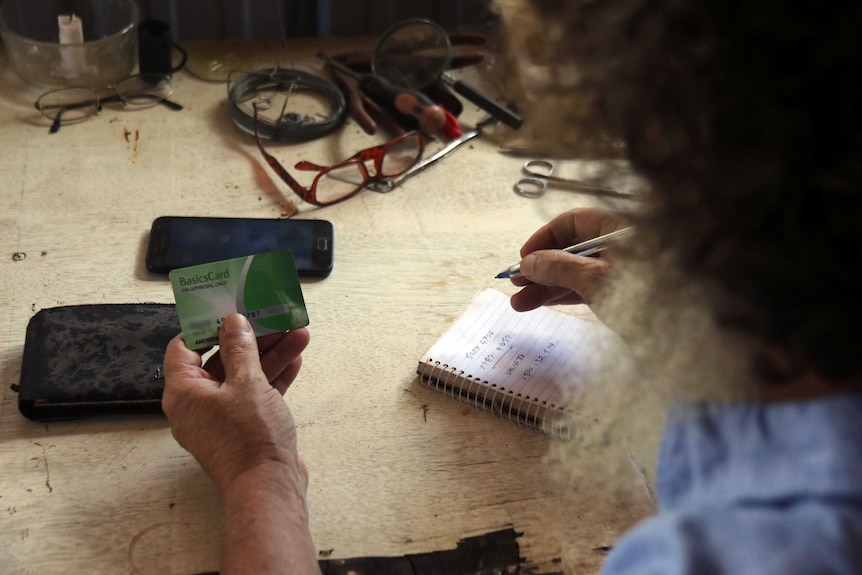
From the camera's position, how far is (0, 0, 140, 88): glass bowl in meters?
1.34

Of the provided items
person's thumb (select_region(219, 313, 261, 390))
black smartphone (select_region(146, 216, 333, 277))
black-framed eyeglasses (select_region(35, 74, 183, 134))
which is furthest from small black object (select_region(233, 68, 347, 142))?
person's thumb (select_region(219, 313, 261, 390))

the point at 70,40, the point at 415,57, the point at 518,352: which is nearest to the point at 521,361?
the point at 518,352

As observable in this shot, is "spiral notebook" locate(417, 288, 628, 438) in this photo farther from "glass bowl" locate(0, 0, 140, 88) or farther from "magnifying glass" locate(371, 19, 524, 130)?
"glass bowl" locate(0, 0, 140, 88)

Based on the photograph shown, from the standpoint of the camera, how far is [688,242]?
48 centimetres

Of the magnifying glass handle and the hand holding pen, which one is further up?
the hand holding pen

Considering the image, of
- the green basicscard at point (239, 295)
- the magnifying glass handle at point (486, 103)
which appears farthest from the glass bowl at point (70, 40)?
the green basicscard at point (239, 295)

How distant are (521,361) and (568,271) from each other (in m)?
0.11

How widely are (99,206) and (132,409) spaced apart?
0.38m

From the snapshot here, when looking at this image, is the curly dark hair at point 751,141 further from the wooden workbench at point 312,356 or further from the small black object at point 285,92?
the small black object at point 285,92

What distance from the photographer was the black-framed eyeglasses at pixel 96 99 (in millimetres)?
1314

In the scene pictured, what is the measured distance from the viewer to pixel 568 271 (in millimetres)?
946

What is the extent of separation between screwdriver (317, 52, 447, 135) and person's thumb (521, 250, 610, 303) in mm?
439

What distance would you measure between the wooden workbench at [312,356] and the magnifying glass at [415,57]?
5.4 inches

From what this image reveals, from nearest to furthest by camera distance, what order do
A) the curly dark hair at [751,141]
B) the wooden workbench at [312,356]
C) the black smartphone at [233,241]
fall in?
the curly dark hair at [751,141], the wooden workbench at [312,356], the black smartphone at [233,241]
